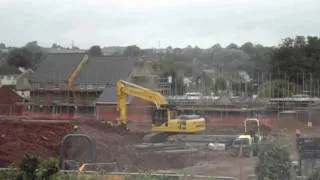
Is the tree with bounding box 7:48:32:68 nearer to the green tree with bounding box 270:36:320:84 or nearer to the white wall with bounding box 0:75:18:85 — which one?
the white wall with bounding box 0:75:18:85

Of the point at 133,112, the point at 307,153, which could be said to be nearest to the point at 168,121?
the point at 307,153

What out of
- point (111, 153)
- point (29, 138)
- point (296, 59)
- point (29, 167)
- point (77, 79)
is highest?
point (296, 59)

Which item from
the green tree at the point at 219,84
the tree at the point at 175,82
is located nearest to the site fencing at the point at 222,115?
the tree at the point at 175,82

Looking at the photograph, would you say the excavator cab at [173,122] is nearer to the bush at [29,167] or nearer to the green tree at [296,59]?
the bush at [29,167]

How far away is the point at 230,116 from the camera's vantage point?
4544cm

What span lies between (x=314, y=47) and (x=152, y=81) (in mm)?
25557

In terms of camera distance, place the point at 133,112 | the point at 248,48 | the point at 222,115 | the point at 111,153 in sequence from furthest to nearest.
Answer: the point at 248,48
the point at 133,112
the point at 222,115
the point at 111,153

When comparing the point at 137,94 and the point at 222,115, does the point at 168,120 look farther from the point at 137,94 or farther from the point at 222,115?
the point at 222,115

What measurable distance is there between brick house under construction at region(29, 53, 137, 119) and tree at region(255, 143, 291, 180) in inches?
1973

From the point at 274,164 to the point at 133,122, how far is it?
32.5 metres

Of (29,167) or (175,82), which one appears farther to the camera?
(175,82)

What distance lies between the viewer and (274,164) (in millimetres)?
8672

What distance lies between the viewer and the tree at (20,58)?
13075 cm

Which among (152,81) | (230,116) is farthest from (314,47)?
(230,116)
